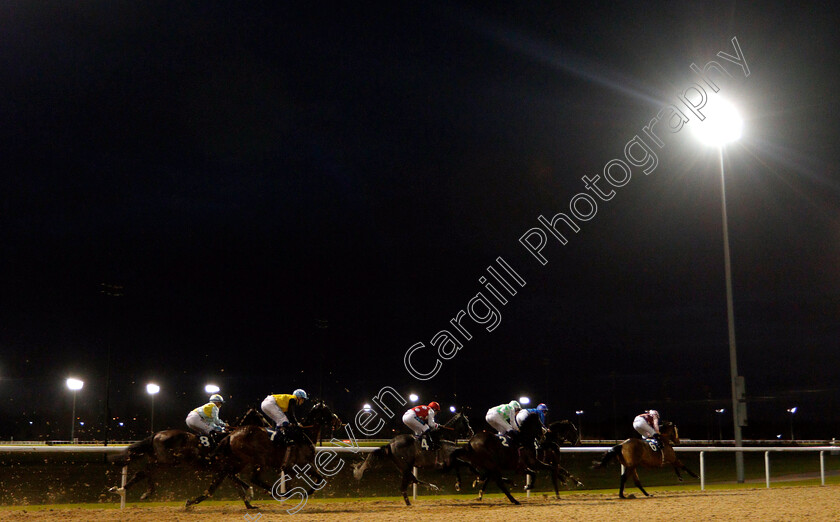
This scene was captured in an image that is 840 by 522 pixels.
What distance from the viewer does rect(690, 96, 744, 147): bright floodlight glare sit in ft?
48.6

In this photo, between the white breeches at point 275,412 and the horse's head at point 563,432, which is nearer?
the white breeches at point 275,412

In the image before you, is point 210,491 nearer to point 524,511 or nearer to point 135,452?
point 135,452

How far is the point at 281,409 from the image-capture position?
31.4 ft

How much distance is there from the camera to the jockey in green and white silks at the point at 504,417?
11055 mm

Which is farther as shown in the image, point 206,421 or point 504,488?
point 504,488

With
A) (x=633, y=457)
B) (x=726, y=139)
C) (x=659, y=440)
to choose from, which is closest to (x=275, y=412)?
(x=633, y=457)

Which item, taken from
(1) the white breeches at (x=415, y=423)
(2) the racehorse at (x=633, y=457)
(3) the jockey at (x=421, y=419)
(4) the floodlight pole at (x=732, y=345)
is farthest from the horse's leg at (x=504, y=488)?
(4) the floodlight pole at (x=732, y=345)

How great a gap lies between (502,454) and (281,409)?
10.5 feet

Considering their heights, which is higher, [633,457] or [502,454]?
[502,454]

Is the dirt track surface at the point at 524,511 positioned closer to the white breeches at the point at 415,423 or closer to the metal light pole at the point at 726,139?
the white breeches at the point at 415,423

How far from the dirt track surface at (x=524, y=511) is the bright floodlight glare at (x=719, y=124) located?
7.18 m

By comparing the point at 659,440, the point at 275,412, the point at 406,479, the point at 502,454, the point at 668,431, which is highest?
the point at 275,412

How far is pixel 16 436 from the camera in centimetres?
5025

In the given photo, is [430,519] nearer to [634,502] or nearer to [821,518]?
[634,502]
